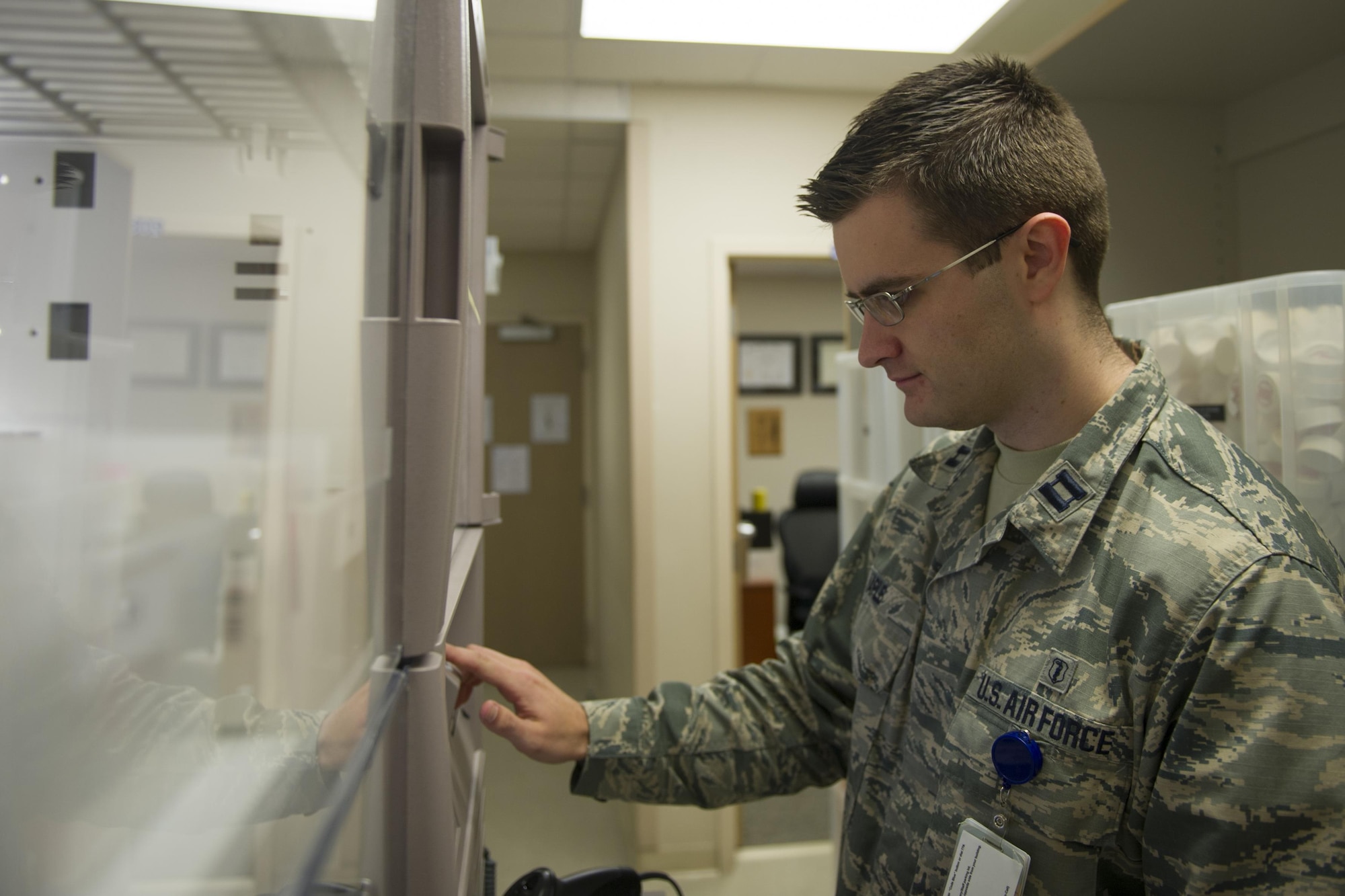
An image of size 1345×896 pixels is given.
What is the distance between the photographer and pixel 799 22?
2.07 metres

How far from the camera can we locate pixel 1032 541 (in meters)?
0.74

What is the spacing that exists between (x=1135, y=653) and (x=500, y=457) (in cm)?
424

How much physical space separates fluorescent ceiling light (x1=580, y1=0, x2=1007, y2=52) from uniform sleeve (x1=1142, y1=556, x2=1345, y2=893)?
1757 millimetres

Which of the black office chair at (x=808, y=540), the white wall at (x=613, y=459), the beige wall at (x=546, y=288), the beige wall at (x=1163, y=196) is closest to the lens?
the beige wall at (x=1163, y=196)

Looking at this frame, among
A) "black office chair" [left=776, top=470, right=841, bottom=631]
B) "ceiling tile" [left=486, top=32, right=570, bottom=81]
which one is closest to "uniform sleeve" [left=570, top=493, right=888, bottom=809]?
"ceiling tile" [left=486, top=32, right=570, bottom=81]

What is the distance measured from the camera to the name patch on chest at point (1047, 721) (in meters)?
0.66

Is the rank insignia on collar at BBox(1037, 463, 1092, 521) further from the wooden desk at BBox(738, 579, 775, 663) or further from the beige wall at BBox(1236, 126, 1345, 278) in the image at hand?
the wooden desk at BBox(738, 579, 775, 663)

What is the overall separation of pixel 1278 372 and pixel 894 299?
0.52m

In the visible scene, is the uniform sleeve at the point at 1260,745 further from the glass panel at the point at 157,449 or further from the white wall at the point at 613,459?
the white wall at the point at 613,459

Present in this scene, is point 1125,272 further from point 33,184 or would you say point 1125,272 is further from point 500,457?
point 500,457

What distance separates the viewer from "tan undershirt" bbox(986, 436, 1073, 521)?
0.82m

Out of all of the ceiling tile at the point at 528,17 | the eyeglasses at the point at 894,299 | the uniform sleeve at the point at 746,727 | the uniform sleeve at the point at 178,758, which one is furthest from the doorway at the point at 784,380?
the uniform sleeve at the point at 178,758

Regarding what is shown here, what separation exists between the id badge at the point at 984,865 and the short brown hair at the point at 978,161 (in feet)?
1.77

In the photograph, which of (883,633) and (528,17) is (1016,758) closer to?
(883,633)
